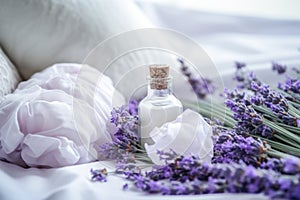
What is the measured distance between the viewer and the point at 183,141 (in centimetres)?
65

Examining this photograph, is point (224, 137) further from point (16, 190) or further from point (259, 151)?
point (16, 190)

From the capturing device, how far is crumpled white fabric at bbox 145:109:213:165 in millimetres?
650

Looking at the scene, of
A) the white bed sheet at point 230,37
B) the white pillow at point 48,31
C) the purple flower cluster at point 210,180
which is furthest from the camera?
the white bed sheet at point 230,37

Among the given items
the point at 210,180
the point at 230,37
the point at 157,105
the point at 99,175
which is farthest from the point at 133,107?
the point at 230,37

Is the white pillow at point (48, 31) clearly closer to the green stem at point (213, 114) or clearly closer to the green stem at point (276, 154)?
the green stem at point (213, 114)

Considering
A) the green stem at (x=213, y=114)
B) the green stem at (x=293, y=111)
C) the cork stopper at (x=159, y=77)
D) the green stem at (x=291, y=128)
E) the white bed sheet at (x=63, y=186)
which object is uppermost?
the cork stopper at (x=159, y=77)

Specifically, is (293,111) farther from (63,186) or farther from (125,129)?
(63,186)

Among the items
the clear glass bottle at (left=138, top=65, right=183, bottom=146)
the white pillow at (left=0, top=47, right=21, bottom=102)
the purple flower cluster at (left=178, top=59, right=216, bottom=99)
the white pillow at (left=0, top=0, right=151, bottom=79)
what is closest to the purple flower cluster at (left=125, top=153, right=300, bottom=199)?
the clear glass bottle at (left=138, top=65, right=183, bottom=146)

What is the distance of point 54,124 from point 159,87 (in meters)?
0.18

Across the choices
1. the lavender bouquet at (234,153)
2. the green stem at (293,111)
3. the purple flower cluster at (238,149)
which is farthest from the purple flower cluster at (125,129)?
the green stem at (293,111)

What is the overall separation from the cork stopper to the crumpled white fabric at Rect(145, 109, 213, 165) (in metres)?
0.08

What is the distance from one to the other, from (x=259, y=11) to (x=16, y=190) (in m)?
1.26

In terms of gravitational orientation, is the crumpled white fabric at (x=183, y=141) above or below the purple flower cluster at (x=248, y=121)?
below

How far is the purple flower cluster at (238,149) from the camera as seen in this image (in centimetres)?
57
